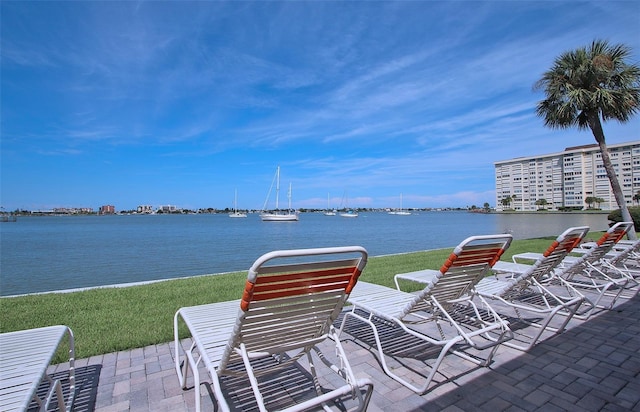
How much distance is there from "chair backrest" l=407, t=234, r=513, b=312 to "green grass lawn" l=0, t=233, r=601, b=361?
3105 mm

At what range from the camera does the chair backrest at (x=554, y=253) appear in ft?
13.5

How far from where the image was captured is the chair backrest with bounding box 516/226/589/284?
4.11m

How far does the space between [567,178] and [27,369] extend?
140 meters

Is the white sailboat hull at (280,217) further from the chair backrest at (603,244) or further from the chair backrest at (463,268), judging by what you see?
the chair backrest at (463,268)

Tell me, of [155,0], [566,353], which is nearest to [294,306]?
[566,353]

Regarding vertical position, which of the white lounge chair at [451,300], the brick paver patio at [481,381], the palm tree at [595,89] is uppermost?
the palm tree at [595,89]

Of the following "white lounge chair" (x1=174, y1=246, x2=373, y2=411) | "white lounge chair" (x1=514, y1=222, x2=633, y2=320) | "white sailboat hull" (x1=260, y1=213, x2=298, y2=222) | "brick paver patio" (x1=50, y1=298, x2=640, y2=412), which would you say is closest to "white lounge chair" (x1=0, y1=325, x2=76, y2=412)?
"brick paver patio" (x1=50, y1=298, x2=640, y2=412)

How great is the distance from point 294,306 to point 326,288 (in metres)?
0.24

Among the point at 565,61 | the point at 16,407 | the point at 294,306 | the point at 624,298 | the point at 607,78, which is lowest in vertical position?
the point at 624,298

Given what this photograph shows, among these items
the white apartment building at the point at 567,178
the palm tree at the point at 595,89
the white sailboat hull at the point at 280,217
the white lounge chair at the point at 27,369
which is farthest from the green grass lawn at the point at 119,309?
the white apartment building at the point at 567,178

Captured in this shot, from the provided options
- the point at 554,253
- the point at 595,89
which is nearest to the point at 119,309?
the point at 554,253

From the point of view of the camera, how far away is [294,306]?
2.16m

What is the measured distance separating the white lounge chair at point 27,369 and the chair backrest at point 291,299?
1060 mm

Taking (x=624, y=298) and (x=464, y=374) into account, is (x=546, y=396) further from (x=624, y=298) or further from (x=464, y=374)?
(x=624, y=298)
